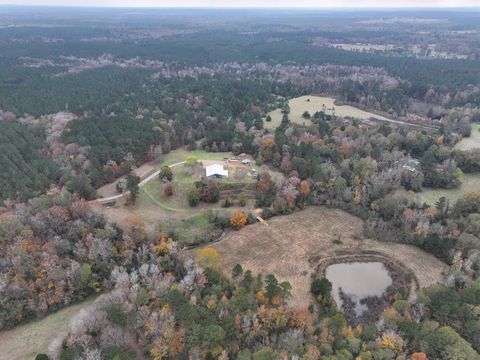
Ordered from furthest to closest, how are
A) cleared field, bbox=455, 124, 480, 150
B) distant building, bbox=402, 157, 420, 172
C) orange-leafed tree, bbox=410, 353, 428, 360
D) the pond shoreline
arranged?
cleared field, bbox=455, 124, 480, 150 → distant building, bbox=402, 157, 420, 172 → the pond shoreline → orange-leafed tree, bbox=410, 353, 428, 360

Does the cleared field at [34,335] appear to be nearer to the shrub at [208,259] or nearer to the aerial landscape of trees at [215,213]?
the aerial landscape of trees at [215,213]

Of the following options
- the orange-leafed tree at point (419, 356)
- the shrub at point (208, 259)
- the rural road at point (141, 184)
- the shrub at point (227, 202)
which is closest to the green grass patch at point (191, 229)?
the shrub at point (227, 202)

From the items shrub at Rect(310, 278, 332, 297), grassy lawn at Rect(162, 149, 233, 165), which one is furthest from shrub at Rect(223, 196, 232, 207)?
shrub at Rect(310, 278, 332, 297)

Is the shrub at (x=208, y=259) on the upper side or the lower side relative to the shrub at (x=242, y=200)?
upper

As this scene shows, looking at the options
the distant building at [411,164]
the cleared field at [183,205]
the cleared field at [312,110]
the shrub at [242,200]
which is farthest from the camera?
the cleared field at [312,110]

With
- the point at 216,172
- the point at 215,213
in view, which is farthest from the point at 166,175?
the point at 215,213

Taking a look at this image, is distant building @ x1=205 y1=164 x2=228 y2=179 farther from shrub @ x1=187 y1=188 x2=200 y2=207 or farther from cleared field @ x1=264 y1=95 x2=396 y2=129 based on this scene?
cleared field @ x1=264 y1=95 x2=396 y2=129
